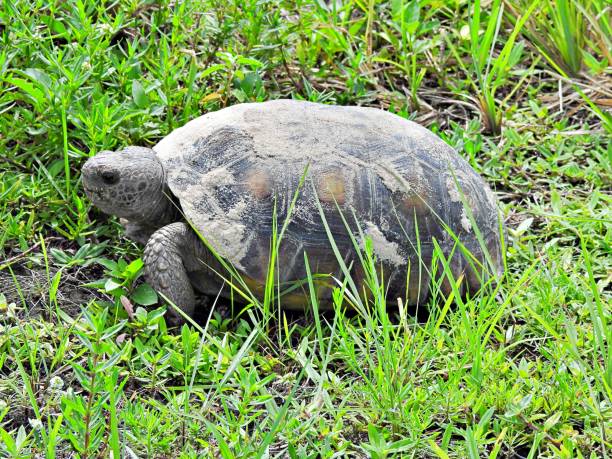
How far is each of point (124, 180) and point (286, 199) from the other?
581 mm

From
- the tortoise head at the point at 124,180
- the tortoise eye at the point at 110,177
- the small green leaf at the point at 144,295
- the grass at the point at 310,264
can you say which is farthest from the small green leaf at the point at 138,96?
the small green leaf at the point at 144,295

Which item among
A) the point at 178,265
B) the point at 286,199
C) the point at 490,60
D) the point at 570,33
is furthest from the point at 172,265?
the point at 570,33

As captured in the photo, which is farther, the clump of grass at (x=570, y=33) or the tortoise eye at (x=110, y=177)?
the clump of grass at (x=570, y=33)

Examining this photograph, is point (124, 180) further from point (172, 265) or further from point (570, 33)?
point (570, 33)

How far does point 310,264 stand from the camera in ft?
9.93

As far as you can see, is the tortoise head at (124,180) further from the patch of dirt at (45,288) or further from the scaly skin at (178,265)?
the patch of dirt at (45,288)

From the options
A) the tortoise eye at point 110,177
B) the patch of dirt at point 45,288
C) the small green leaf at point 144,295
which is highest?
the tortoise eye at point 110,177

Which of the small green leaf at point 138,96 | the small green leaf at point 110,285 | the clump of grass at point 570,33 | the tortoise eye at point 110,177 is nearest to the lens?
the small green leaf at point 110,285

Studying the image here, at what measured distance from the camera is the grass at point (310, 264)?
2494 millimetres

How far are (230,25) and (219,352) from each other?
73.3 inches

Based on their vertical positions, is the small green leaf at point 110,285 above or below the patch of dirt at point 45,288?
above

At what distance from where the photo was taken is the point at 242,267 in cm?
297

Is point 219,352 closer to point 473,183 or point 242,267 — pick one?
point 242,267

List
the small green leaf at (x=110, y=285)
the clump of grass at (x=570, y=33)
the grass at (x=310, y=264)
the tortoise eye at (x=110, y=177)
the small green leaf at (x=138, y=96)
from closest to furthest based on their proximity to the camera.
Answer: the grass at (x=310, y=264) → the small green leaf at (x=110, y=285) → the tortoise eye at (x=110, y=177) → the small green leaf at (x=138, y=96) → the clump of grass at (x=570, y=33)
